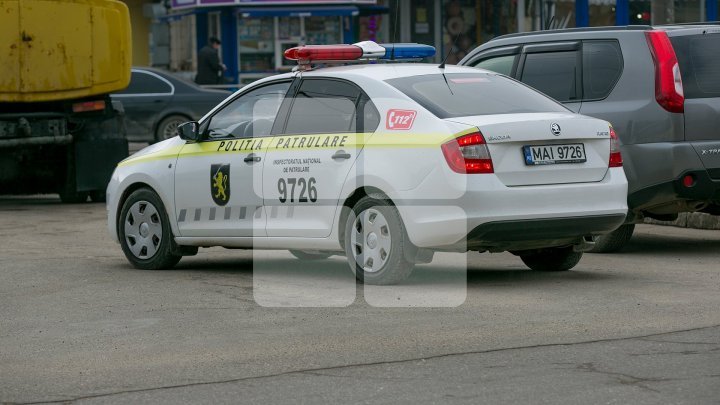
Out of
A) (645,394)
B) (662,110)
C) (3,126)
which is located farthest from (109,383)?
(3,126)

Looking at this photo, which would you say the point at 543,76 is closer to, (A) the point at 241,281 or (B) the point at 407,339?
(A) the point at 241,281

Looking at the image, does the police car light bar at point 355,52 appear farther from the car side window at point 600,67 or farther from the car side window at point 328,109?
the car side window at point 600,67

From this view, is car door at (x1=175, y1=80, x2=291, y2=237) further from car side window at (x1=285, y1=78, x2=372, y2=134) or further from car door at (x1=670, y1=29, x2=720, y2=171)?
car door at (x1=670, y1=29, x2=720, y2=171)

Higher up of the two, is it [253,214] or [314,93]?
[314,93]

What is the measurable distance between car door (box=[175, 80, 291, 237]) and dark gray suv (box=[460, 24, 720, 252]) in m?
2.71

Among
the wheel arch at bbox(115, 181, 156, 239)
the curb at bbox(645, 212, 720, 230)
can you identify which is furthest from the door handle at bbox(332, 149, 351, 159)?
the curb at bbox(645, 212, 720, 230)

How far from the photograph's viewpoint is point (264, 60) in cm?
3575

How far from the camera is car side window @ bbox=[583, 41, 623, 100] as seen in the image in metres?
11.9

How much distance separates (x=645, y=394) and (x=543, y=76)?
21.4ft

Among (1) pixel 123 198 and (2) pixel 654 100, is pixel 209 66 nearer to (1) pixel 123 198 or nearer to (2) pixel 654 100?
(1) pixel 123 198

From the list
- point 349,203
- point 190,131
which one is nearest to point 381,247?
point 349,203

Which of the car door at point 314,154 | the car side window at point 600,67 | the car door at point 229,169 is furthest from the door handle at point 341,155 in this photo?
Answer: the car side window at point 600,67

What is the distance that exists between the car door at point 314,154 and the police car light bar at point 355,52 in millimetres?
207

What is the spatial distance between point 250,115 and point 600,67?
2961 mm
